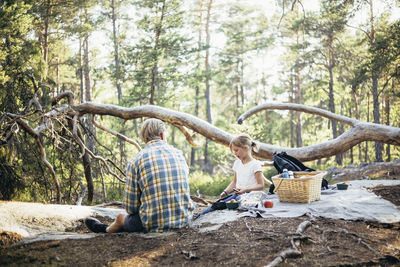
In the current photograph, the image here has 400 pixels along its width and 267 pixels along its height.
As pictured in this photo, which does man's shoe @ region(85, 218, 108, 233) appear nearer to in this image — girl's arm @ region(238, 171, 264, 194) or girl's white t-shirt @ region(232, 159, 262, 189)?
girl's arm @ region(238, 171, 264, 194)

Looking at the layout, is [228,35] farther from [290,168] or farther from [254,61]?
[290,168]

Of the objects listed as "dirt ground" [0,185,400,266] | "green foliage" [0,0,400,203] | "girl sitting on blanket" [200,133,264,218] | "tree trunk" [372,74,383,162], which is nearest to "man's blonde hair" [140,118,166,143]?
"dirt ground" [0,185,400,266]

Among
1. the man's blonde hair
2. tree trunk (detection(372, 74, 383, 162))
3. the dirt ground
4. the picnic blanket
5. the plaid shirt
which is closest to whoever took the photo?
the dirt ground

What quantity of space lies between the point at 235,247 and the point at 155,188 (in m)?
0.92

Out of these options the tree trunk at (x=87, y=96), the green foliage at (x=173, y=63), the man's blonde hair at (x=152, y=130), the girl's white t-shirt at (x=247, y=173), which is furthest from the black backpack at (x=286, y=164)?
the tree trunk at (x=87, y=96)

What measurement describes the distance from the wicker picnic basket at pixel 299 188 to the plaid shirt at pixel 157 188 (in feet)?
4.96

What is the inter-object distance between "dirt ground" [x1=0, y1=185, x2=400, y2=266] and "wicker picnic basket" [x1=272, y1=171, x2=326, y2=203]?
29.0 inches

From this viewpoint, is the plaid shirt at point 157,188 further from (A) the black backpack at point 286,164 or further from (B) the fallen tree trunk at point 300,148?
(B) the fallen tree trunk at point 300,148

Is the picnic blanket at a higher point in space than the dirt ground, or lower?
higher

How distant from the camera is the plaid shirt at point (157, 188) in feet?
10.2

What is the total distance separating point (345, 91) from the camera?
19594 millimetres

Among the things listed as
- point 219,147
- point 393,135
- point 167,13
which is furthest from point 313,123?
point 393,135

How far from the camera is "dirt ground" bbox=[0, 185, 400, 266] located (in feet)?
7.87

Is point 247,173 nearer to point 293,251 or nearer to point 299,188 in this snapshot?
point 299,188
